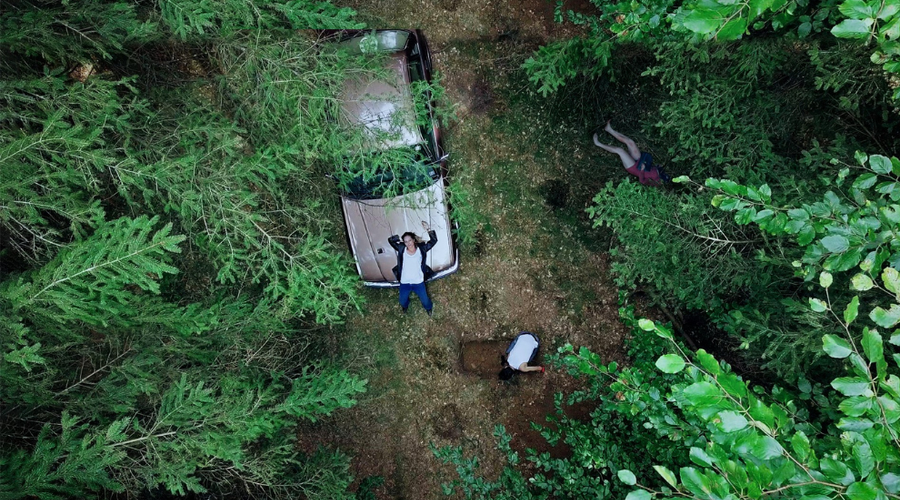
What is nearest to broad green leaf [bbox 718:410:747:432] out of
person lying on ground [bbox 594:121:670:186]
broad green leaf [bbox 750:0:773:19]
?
broad green leaf [bbox 750:0:773:19]

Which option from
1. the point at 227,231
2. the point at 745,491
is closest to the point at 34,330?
the point at 227,231

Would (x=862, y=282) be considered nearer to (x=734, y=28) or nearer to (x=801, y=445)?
(x=801, y=445)

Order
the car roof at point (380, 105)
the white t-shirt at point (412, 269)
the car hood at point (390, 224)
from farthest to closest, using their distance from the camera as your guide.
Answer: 1. the white t-shirt at point (412, 269)
2. the car hood at point (390, 224)
3. the car roof at point (380, 105)

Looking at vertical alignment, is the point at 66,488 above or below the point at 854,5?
below

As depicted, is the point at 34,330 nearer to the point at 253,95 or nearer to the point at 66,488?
the point at 66,488

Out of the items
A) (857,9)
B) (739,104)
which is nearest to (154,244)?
(857,9)

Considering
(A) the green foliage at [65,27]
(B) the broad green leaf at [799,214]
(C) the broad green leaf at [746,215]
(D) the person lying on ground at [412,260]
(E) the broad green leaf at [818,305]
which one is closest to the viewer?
(E) the broad green leaf at [818,305]

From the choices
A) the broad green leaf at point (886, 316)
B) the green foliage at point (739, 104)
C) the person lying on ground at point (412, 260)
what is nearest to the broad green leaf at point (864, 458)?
the broad green leaf at point (886, 316)

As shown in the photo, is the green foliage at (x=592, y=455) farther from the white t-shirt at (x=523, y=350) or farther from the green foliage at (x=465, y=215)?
the green foliage at (x=465, y=215)
